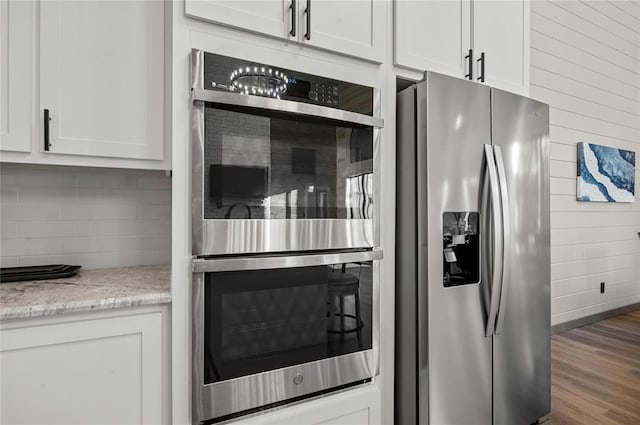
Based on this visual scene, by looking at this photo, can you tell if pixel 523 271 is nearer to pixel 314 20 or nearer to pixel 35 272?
pixel 314 20

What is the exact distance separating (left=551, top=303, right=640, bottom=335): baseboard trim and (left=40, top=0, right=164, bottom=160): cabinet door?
3.69 m

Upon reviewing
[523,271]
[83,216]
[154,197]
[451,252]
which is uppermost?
[154,197]

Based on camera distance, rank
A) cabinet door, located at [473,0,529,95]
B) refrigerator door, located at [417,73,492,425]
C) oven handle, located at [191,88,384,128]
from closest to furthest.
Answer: oven handle, located at [191,88,384,128] < refrigerator door, located at [417,73,492,425] < cabinet door, located at [473,0,529,95]

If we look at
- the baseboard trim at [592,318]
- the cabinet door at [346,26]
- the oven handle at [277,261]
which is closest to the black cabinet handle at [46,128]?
the oven handle at [277,261]

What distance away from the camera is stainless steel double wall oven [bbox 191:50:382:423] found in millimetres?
1257

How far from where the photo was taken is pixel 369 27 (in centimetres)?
159

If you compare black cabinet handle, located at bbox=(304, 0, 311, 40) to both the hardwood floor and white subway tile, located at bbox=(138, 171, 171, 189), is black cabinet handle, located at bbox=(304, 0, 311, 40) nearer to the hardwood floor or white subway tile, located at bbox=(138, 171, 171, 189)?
white subway tile, located at bbox=(138, 171, 171, 189)

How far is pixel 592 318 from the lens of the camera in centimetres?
374

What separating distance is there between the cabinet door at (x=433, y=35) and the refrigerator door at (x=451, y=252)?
18cm

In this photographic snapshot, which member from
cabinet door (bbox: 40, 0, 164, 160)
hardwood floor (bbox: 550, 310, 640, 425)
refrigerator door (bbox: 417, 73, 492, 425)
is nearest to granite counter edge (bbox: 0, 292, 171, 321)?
cabinet door (bbox: 40, 0, 164, 160)

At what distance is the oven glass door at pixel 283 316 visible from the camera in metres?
1.28

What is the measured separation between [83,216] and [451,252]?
1762mm

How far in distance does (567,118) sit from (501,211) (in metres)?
2.52

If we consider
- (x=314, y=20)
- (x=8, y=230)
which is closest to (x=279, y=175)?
(x=314, y=20)
